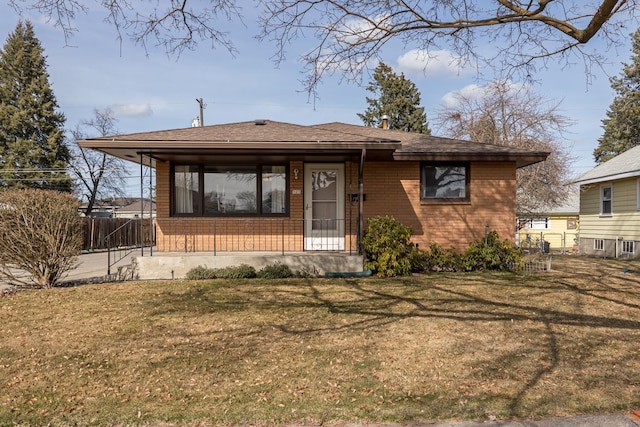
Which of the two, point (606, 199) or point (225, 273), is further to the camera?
point (606, 199)

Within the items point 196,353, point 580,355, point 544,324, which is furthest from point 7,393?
point 544,324

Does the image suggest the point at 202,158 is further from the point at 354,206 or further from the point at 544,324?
the point at 544,324

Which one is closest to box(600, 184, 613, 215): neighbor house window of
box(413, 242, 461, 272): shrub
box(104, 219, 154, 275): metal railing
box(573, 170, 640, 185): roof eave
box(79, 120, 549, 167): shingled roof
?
box(573, 170, 640, 185): roof eave

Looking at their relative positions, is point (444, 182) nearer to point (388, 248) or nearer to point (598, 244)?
point (388, 248)

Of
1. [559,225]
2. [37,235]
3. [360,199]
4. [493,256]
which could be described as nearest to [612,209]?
[493,256]

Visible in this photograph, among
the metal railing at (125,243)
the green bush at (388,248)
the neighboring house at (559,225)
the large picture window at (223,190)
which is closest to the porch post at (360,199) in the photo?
the green bush at (388,248)

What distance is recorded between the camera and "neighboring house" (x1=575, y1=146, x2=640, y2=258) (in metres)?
16.0

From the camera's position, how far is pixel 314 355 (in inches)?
183

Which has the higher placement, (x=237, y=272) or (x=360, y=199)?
(x=360, y=199)

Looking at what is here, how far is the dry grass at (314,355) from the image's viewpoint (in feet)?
11.4

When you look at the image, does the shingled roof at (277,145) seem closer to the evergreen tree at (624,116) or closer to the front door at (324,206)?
the front door at (324,206)

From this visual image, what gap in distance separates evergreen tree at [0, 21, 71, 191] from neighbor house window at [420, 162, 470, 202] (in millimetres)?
33661

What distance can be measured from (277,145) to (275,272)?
2756 mm

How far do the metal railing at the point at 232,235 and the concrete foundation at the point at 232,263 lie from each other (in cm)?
92
